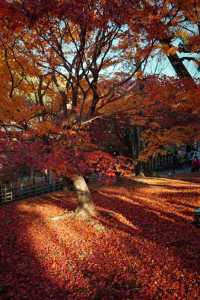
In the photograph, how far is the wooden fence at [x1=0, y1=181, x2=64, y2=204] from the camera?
71.2ft

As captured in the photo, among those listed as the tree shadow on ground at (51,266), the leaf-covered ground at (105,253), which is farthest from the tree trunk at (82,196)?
the tree shadow on ground at (51,266)

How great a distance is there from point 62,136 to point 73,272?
5.97 metres

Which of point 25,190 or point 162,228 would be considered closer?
point 162,228

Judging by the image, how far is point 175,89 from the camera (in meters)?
14.3

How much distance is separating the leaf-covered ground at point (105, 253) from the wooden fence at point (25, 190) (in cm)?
265

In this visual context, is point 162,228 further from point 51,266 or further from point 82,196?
point 51,266

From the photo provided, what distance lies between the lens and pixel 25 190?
23094 mm

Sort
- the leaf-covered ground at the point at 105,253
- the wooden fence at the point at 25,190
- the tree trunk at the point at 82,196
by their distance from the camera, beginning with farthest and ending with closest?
1. the wooden fence at the point at 25,190
2. the tree trunk at the point at 82,196
3. the leaf-covered ground at the point at 105,253

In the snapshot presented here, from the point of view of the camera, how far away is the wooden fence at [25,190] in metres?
21.7

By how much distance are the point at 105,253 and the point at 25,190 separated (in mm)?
12621

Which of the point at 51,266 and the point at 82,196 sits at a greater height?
the point at 82,196

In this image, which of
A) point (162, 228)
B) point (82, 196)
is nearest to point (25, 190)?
point (82, 196)

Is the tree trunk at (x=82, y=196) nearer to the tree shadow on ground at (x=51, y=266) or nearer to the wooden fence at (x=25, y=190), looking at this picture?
the tree shadow on ground at (x=51, y=266)

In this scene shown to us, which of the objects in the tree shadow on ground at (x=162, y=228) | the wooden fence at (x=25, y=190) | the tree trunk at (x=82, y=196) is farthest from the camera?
the wooden fence at (x=25, y=190)
